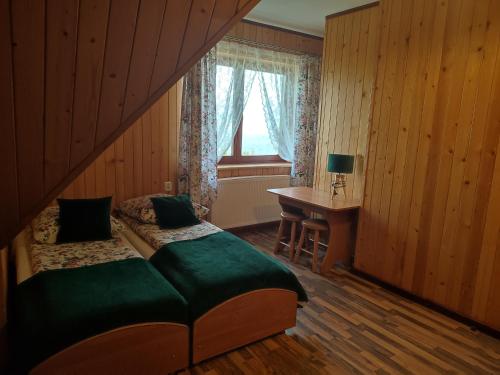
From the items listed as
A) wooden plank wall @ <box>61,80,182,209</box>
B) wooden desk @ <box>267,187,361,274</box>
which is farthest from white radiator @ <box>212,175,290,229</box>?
wooden desk @ <box>267,187,361,274</box>

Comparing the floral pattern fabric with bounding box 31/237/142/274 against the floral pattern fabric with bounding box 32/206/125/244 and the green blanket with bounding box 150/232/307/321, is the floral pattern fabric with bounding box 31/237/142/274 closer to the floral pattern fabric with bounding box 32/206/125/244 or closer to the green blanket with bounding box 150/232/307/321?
the floral pattern fabric with bounding box 32/206/125/244

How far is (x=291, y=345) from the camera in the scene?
2414 millimetres

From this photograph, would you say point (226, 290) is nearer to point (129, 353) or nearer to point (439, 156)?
point (129, 353)

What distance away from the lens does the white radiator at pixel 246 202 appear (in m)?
4.40

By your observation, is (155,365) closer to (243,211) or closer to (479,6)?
(243,211)

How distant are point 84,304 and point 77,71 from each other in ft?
4.13

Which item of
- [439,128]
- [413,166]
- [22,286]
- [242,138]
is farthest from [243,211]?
[22,286]

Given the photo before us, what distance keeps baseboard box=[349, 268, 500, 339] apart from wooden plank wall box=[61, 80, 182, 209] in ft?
7.26

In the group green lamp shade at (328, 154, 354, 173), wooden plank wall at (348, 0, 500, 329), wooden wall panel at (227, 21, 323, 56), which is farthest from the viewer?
wooden wall panel at (227, 21, 323, 56)

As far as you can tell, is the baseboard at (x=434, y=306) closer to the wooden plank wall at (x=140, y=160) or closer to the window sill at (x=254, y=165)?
the window sill at (x=254, y=165)

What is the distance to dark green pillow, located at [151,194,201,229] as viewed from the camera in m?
3.26

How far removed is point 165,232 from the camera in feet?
10.2

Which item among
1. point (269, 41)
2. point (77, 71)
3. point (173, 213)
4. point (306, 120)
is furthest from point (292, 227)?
point (77, 71)

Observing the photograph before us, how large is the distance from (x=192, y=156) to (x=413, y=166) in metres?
2.18
